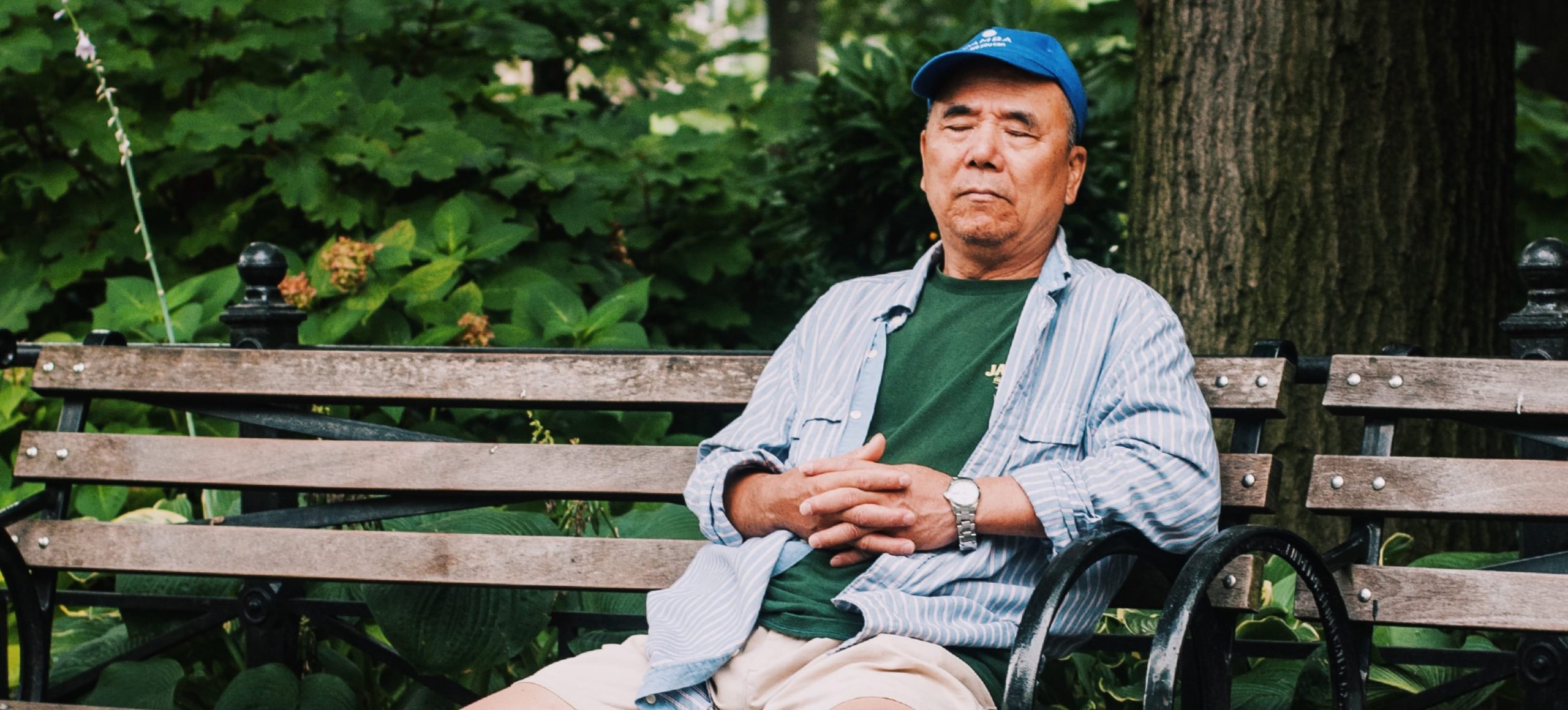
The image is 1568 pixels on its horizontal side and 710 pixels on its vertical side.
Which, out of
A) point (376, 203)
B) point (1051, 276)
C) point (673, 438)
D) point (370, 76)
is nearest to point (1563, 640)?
point (1051, 276)

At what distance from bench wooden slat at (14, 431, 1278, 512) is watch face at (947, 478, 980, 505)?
0.69 metres

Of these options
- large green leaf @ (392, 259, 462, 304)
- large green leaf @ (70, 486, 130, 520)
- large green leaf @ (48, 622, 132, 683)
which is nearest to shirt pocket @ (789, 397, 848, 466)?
large green leaf @ (48, 622, 132, 683)

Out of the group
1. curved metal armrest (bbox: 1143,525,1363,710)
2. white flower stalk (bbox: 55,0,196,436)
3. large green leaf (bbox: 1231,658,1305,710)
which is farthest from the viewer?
white flower stalk (bbox: 55,0,196,436)

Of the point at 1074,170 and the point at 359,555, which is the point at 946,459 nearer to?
the point at 1074,170

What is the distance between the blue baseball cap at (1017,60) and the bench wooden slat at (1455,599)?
0.93 metres

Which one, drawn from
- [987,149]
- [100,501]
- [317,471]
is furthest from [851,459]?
[100,501]

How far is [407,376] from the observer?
125 inches

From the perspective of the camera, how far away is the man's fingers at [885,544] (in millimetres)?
2486

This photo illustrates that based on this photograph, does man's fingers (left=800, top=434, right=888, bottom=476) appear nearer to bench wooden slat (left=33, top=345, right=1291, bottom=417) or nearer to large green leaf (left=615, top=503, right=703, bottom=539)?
bench wooden slat (left=33, top=345, right=1291, bottom=417)

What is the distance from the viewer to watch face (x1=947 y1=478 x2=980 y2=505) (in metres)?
2.46

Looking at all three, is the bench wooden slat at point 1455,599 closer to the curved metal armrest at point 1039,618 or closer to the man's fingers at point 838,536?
the curved metal armrest at point 1039,618

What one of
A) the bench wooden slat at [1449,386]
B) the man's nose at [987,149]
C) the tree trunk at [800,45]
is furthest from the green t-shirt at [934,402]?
the tree trunk at [800,45]

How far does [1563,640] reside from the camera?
2.62 meters

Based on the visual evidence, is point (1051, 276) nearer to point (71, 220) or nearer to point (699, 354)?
point (699, 354)
